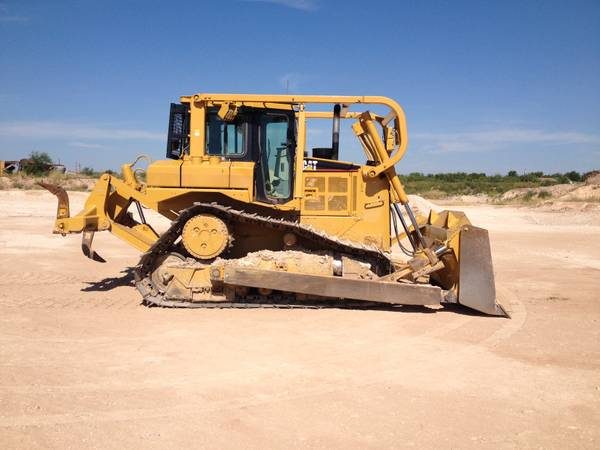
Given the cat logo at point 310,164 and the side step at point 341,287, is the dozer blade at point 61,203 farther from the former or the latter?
the cat logo at point 310,164

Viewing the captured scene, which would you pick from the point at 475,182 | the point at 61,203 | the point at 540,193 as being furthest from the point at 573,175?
the point at 61,203

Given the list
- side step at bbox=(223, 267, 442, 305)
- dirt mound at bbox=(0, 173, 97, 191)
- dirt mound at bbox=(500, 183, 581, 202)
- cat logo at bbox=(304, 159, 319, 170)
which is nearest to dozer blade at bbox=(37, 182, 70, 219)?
side step at bbox=(223, 267, 442, 305)

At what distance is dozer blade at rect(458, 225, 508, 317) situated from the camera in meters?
7.77

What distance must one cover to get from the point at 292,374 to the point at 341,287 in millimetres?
2623

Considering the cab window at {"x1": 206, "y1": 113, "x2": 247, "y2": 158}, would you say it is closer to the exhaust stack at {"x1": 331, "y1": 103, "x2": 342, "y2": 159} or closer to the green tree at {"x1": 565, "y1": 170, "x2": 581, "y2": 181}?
the exhaust stack at {"x1": 331, "y1": 103, "x2": 342, "y2": 159}

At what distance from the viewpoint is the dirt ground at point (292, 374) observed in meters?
4.04

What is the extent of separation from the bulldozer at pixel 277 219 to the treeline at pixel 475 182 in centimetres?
3835

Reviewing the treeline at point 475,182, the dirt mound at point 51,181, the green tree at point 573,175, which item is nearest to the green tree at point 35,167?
the dirt mound at point 51,181

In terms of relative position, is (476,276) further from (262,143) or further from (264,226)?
(262,143)

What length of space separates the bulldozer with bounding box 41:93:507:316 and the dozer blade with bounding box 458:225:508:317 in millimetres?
14

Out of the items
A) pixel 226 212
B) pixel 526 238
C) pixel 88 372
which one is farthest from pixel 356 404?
pixel 526 238

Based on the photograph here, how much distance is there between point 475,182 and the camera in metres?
56.3

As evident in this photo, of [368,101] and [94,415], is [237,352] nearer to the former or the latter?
[94,415]

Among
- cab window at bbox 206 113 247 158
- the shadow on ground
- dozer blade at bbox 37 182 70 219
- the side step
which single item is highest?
cab window at bbox 206 113 247 158
